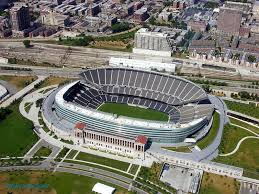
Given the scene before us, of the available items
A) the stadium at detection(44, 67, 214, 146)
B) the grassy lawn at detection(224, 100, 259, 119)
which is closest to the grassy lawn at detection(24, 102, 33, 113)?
the stadium at detection(44, 67, 214, 146)

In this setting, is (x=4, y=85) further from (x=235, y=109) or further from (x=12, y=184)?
(x=235, y=109)

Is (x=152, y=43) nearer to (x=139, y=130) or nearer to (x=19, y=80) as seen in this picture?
→ (x=19, y=80)

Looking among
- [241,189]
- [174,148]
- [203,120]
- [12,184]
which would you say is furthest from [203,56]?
[12,184]

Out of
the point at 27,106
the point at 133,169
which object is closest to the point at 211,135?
the point at 133,169

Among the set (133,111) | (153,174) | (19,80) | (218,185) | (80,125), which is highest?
(80,125)

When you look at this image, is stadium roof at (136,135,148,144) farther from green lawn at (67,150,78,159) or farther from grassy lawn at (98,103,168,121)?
green lawn at (67,150,78,159)

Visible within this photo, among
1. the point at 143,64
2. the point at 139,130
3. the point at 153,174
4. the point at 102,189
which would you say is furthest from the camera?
the point at 143,64
